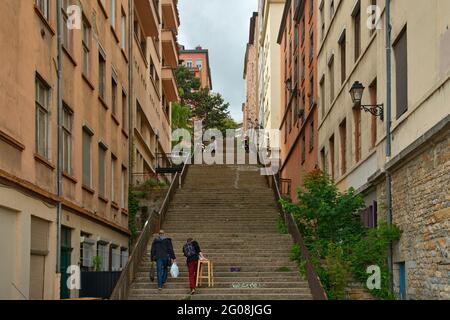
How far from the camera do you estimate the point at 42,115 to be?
56.5 ft

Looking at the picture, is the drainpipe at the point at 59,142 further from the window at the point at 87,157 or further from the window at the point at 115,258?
the window at the point at 115,258

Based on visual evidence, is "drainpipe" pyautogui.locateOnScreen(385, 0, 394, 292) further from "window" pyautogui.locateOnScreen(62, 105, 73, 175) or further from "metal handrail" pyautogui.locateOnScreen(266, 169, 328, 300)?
"window" pyautogui.locateOnScreen(62, 105, 73, 175)

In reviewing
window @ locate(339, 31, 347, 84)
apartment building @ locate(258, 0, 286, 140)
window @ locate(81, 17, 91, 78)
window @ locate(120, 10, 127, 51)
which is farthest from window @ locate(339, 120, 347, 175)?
apartment building @ locate(258, 0, 286, 140)

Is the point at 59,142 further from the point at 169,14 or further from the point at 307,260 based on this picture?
the point at 169,14

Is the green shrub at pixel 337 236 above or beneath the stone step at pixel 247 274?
above

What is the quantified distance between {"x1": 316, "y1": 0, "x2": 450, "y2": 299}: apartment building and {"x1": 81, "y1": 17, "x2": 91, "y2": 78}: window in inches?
325

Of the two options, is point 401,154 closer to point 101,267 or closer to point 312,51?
point 101,267

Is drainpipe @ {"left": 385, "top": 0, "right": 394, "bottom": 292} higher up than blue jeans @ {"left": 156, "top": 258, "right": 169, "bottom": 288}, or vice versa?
drainpipe @ {"left": 385, "top": 0, "right": 394, "bottom": 292}

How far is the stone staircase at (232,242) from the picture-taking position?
61.2 ft

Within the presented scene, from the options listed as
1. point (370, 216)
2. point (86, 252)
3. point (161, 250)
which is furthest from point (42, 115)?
point (370, 216)

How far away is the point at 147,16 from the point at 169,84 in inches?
610

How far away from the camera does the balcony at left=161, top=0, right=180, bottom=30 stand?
160 feet

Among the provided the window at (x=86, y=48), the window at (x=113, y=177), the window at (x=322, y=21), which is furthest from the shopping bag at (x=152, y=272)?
the window at (x=322, y=21)

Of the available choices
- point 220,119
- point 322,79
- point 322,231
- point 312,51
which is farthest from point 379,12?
point 220,119
